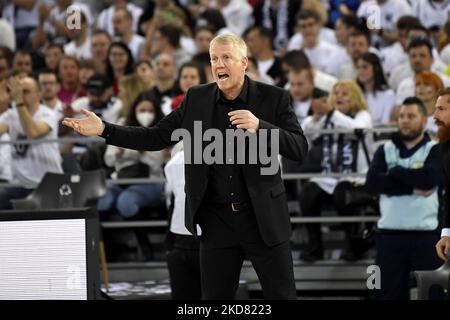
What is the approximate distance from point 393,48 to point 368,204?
2827mm

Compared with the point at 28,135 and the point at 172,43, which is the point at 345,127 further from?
the point at 172,43

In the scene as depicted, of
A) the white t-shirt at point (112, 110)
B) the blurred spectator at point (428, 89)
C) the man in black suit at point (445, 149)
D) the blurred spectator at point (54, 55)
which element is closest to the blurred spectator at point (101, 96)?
the white t-shirt at point (112, 110)

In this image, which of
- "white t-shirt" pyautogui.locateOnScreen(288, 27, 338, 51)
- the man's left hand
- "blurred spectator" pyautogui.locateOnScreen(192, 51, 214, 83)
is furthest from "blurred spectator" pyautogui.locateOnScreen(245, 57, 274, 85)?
the man's left hand

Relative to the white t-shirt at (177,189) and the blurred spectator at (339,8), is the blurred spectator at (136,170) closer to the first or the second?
the white t-shirt at (177,189)

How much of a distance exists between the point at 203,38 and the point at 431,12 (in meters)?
2.53

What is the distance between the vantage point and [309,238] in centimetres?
950

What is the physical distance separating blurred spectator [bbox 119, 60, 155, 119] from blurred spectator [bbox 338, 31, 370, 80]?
195 centimetres

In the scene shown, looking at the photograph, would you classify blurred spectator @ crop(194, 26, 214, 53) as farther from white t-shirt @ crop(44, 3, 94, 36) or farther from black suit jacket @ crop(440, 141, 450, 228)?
black suit jacket @ crop(440, 141, 450, 228)

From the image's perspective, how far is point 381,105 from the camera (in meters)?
10.3

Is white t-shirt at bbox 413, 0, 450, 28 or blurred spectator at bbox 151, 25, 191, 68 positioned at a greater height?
white t-shirt at bbox 413, 0, 450, 28

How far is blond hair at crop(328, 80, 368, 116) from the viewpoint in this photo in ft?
31.5

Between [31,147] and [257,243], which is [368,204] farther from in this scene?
[257,243]

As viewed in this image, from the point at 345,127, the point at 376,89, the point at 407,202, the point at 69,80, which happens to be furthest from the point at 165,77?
the point at 407,202

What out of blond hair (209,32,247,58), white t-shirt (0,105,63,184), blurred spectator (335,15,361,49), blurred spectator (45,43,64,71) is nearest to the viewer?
blond hair (209,32,247,58)
